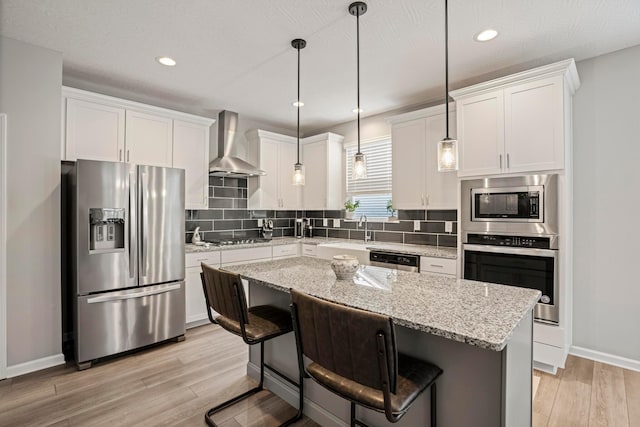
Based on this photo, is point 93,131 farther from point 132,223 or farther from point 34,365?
point 34,365

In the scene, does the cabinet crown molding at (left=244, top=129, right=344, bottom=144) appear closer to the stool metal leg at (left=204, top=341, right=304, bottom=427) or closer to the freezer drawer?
the freezer drawer

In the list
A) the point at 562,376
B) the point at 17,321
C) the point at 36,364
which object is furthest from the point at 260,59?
the point at 562,376

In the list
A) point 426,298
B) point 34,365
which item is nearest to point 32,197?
point 34,365

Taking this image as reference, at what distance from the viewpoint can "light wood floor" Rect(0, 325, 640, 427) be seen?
207 cm

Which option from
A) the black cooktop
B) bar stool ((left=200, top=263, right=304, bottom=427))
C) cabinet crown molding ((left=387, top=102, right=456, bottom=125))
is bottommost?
bar stool ((left=200, top=263, right=304, bottom=427))

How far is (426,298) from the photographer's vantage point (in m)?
1.60

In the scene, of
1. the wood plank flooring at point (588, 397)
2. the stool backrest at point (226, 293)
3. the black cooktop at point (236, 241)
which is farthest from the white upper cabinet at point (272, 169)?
the wood plank flooring at point (588, 397)

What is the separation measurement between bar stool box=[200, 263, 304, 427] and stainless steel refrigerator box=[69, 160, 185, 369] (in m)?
1.28

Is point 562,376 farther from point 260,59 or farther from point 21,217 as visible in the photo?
point 21,217

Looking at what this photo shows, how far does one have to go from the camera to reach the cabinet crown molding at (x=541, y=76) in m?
2.55

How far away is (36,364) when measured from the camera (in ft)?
8.75

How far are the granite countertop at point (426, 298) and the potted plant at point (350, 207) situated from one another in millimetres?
2246

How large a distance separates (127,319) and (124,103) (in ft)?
7.07

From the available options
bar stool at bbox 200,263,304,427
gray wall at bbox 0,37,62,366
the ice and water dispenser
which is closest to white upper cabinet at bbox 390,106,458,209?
bar stool at bbox 200,263,304,427
